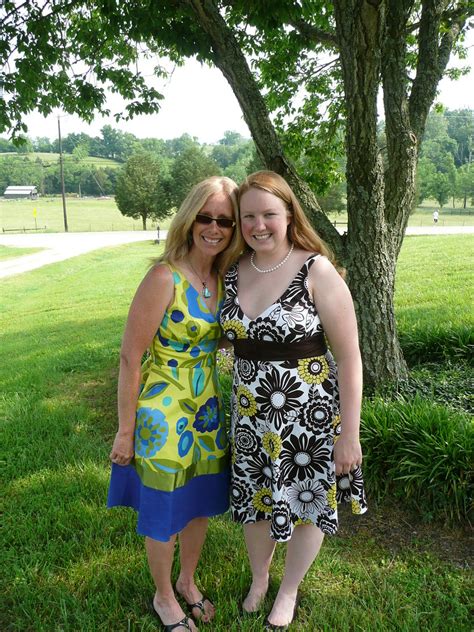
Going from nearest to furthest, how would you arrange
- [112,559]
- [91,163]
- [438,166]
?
[112,559], [438,166], [91,163]

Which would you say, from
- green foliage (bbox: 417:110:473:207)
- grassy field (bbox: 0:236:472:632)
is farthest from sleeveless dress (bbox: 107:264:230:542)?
green foliage (bbox: 417:110:473:207)

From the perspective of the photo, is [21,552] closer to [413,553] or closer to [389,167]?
[413,553]

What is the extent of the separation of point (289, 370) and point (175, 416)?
50 cm

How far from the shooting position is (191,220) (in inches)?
86.5

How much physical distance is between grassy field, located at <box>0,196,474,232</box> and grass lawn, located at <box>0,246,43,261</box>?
18.9 meters

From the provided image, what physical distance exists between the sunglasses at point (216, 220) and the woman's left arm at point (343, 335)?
15.9 inches

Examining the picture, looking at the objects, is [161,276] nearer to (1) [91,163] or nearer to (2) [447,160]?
(2) [447,160]

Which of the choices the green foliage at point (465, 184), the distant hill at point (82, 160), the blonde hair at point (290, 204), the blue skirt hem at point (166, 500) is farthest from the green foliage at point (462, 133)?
the blue skirt hem at point (166, 500)

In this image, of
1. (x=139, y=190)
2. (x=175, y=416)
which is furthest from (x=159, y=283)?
(x=139, y=190)

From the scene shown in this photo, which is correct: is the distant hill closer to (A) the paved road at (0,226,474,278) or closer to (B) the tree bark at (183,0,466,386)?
(A) the paved road at (0,226,474,278)

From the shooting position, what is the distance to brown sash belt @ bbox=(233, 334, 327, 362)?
2119 mm

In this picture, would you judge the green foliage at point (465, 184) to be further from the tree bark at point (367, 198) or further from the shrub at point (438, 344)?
the tree bark at point (367, 198)

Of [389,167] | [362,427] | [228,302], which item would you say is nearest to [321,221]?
[389,167]

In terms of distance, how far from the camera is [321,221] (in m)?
4.13
